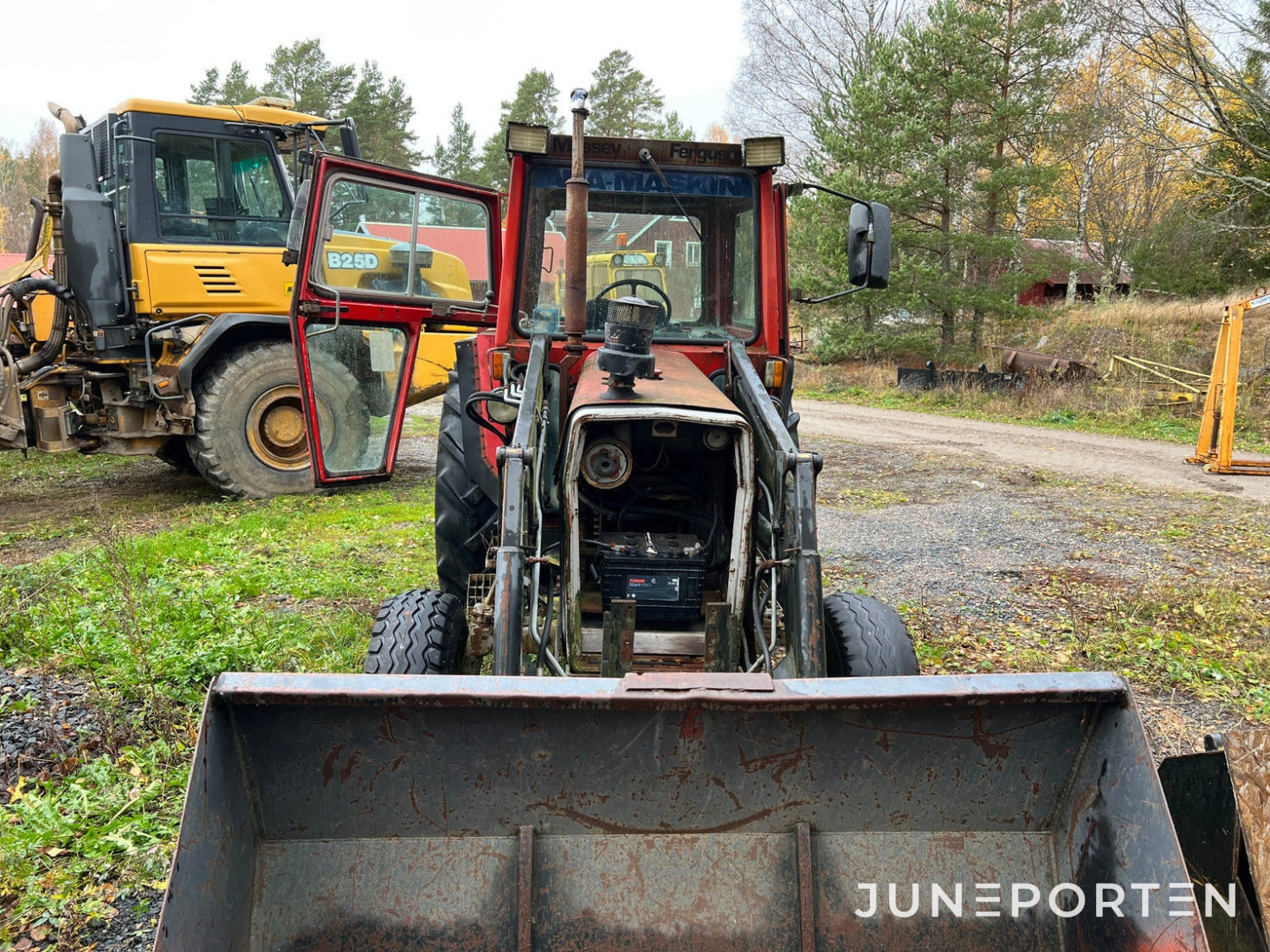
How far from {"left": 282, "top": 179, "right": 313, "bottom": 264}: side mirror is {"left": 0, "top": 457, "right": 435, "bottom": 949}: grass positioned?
1961 mm

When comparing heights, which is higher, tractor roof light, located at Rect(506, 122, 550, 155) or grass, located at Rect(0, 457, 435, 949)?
tractor roof light, located at Rect(506, 122, 550, 155)

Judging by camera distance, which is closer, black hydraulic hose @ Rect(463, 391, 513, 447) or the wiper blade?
black hydraulic hose @ Rect(463, 391, 513, 447)

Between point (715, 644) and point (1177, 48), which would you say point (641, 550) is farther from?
point (1177, 48)

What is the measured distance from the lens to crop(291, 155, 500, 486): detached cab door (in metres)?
6.63

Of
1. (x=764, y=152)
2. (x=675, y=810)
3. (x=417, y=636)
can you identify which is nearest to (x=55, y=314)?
(x=417, y=636)

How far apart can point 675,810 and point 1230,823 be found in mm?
1385

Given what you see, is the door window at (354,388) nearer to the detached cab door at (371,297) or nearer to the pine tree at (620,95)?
the detached cab door at (371,297)

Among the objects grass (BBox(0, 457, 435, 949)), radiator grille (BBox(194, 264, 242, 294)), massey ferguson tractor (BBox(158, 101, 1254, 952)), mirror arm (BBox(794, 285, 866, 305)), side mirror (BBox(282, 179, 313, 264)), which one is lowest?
grass (BBox(0, 457, 435, 949))

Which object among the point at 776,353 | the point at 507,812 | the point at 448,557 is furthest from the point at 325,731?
Result: the point at 776,353

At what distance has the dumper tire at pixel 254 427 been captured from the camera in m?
7.65

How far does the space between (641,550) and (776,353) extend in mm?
1469

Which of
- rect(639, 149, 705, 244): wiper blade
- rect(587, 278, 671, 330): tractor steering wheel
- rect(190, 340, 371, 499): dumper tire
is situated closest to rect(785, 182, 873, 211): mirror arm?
rect(639, 149, 705, 244): wiper blade

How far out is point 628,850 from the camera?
2258 mm

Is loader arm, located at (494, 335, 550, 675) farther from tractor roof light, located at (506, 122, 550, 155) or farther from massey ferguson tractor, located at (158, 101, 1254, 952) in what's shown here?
tractor roof light, located at (506, 122, 550, 155)
